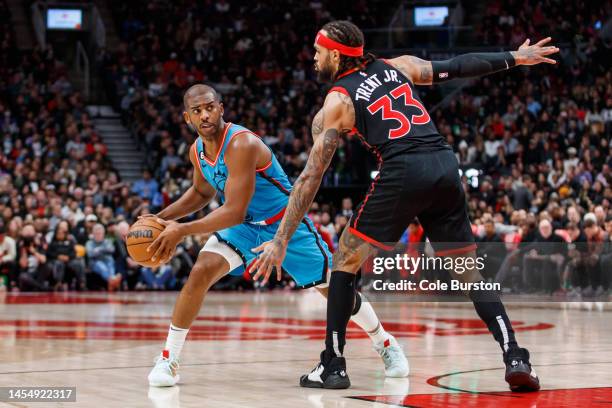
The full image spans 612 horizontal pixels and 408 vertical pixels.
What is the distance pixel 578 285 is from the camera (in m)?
14.3

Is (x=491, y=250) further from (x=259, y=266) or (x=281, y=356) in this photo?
(x=259, y=266)

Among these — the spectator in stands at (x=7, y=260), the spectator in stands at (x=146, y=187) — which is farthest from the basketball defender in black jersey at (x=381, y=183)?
the spectator in stands at (x=146, y=187)

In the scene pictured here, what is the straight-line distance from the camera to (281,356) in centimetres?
709

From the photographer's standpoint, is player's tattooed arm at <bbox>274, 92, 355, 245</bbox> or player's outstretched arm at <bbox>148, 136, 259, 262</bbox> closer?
player's tattooed arm at <bbox>274, 92, 355, 245</bbox>

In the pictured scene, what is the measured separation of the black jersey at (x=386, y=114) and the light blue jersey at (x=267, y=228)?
82cm

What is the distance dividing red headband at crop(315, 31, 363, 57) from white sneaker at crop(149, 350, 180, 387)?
6.20 feet

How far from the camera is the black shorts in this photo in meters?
5.34

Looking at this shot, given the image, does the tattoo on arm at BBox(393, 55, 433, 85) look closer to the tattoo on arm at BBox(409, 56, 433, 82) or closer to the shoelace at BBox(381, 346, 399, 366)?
the tattoo on arm at BBox(409, 56, 433, 82)

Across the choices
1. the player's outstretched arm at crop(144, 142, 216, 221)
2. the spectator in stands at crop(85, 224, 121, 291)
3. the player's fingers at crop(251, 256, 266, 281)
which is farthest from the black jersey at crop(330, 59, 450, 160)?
the spectator in stands at crop(85, 224, 121, 291)

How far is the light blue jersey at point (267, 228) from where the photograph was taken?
237 inches

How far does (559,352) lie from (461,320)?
3.55 m

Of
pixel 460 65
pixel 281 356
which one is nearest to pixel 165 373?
pixel 281 356

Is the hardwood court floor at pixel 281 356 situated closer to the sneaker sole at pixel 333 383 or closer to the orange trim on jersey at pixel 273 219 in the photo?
the sneaker sole at pixel 333 383

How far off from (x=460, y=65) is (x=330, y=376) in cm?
186
